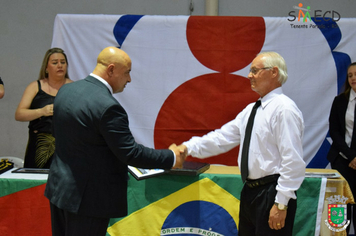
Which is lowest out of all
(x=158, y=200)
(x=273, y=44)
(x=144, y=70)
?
(x=158, y=200)

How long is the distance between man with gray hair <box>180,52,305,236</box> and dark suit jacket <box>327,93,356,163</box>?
3.98 ft

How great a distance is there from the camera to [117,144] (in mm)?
1767

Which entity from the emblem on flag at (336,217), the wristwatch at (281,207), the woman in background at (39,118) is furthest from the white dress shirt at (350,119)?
the woman in background at (39,118)

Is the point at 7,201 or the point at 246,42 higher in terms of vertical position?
the point at 246,42

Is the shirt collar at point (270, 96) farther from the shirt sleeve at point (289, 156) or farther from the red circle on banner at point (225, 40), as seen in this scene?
the red circle on banner at point (225, 40)

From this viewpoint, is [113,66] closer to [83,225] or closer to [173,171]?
[83,225]

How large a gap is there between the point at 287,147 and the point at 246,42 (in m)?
1.74

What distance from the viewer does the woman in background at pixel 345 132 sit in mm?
3039

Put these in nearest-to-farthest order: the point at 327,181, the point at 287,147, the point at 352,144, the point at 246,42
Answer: the point at 287,147 → the point at 327,181 → the point at 352,144 → the point at 246,42

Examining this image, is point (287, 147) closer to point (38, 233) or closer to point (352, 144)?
point (352, 144)

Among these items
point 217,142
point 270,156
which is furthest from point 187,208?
point 270,156

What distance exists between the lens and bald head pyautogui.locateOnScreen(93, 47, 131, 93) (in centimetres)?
189

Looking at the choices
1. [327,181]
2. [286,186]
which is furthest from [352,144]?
[286,186]

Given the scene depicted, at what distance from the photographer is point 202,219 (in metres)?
2.76
